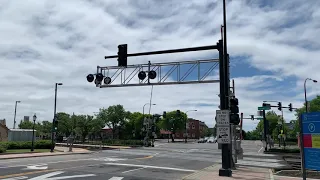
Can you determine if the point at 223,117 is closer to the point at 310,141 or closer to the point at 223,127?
the point at 223,127

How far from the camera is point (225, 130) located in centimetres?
1678

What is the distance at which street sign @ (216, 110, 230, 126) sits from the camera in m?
16.9

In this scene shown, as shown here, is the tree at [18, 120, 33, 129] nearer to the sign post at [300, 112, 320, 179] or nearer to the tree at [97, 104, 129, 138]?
the tree at [97, 104, 129, 138]

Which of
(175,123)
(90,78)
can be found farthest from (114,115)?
(90,78)

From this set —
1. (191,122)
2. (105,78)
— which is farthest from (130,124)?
(105,78)

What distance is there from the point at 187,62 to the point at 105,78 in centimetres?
566

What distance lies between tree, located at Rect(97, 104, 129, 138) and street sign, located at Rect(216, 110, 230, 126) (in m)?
82.1

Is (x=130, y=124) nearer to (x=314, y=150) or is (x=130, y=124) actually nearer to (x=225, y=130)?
(x=225, y=130)

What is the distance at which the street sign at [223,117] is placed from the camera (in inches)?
665

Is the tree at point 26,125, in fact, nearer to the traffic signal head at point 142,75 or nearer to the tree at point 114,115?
the tree at point 114,115

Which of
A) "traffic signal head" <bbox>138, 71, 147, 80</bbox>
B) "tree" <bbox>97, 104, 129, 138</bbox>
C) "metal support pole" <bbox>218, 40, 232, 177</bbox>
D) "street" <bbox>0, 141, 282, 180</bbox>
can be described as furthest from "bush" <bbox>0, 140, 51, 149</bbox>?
"tree" <bbox>97, 104, 129, 138</bbox>

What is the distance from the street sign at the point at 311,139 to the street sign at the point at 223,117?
631cm

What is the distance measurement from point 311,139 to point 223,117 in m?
6.75

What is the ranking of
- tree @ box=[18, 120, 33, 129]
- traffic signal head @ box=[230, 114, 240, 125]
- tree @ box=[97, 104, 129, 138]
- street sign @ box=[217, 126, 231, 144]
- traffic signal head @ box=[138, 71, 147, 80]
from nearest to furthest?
street sign @ box=[217, 126, 231, 144] → traffic signal head @ box=[230, 114, 240, 125] → traffic signal head @ box=[138, 71, 147, 80] → tree @ box=[97, 104, 129, 138] → tree @ box=[18, 120, 33, 129]
